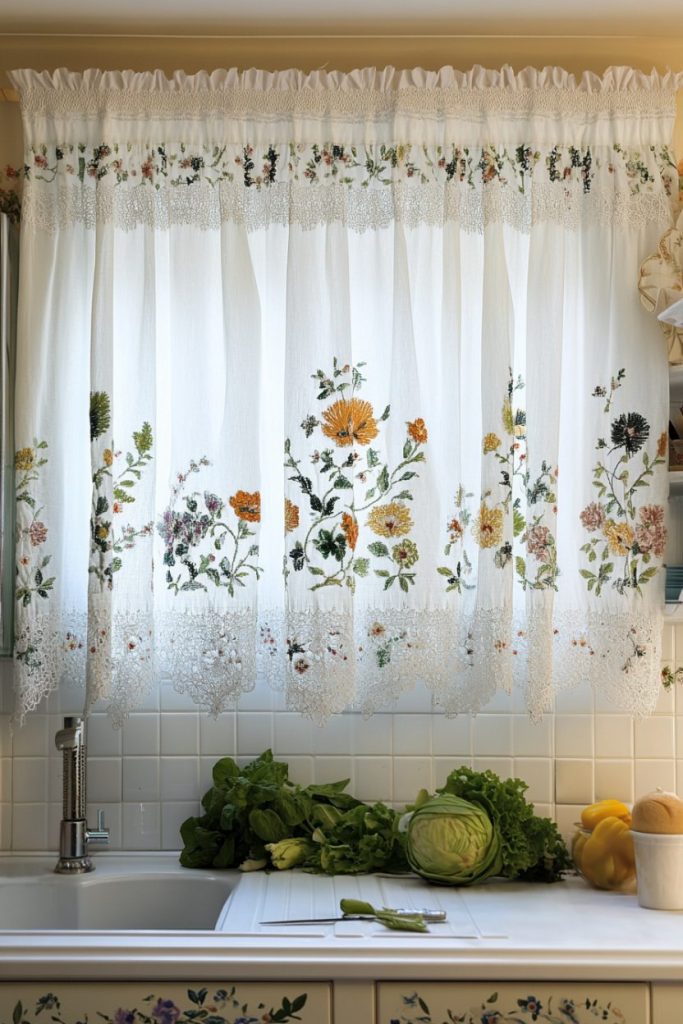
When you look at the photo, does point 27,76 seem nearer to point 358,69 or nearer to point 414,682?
point 358,69

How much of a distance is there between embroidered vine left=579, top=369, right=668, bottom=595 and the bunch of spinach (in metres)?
0.66

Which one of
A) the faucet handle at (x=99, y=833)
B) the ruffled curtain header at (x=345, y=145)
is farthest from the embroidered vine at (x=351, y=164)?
the faucet handle at (x=99, y=833)

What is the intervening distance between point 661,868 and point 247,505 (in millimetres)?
1024

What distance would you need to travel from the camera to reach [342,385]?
85.4 inches

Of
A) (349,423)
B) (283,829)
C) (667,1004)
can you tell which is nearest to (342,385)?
(349,423)

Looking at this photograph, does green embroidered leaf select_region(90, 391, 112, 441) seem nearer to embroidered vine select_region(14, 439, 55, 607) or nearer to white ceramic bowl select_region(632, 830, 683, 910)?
embroidered vine select_region(14, 439, 55, 607)

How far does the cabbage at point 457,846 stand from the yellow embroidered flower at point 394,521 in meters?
0.54

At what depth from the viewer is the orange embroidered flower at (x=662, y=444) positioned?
219cm

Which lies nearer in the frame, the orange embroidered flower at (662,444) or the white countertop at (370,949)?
the white countertop at (370,949)

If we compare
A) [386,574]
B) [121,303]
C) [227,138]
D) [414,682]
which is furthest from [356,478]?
[227,138]

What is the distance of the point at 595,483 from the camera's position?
2.20 metres

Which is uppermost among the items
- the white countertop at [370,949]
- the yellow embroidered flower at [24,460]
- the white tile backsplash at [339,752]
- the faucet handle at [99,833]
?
the yellow embroidered flower at [24,460]

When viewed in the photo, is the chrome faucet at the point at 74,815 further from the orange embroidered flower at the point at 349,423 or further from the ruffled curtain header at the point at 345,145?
the ruffled curtain header at the point at 345,145

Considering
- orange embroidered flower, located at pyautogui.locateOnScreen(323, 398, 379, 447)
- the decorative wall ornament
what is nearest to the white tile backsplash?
orange embroidered flower, located at pyautogui.locateOnScreen(323, 398, 379, 447)
